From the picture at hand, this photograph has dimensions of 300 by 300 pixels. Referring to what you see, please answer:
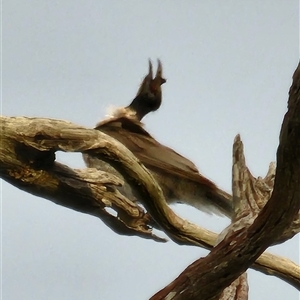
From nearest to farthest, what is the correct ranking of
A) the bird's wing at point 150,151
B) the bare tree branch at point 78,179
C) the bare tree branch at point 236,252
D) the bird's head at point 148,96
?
the bare tree branch at point 236,252 → the bare tree branch at point 78,179 → the bird's wing at point 150,151 → the bird's head at point 148,96

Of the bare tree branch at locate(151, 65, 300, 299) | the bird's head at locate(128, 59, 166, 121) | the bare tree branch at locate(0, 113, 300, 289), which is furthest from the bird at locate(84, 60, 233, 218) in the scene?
the bare tree branch at locate(151, 65, 300, 299)

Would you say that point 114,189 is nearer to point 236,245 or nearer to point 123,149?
point 123,149

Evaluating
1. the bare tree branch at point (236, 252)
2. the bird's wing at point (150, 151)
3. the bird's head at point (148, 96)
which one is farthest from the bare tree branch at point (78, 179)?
the bird's head at point (148, 96)

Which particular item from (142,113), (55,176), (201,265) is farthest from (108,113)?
(201,265)

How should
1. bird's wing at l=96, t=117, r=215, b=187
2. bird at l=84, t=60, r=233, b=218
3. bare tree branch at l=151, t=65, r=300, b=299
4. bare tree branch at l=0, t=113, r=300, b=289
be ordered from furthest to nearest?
bird's wing at l=96, t=117, r=215, b=187, bird at l=84, t=60, r=233, b=218, bare tree branch at l=0, t=113, r=300, b=289, bare tree branch at l=151, t=65, r=300, b=299

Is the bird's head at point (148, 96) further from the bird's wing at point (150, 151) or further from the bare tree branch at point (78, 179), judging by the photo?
the bare tree branch at point (78, 179)

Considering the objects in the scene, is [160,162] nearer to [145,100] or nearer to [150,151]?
[150,151]

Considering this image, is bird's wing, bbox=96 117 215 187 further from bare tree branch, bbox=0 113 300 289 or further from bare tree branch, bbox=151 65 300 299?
bare tree branch, bbox=151 65 300 299
